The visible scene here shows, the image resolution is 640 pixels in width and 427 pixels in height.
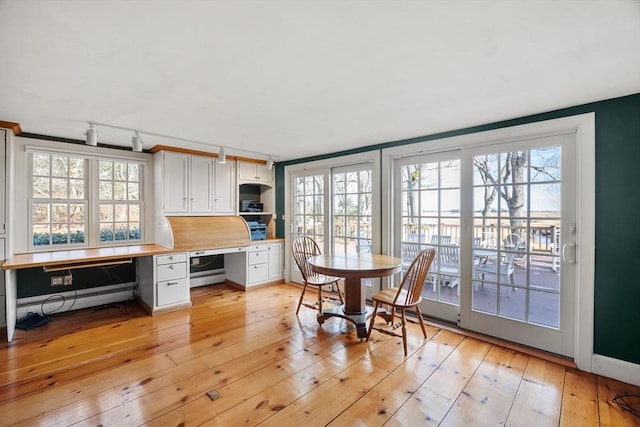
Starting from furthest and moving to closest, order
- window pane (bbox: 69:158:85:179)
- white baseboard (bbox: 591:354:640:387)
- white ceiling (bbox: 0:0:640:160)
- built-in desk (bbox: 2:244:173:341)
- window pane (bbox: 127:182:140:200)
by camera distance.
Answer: window pane (bbox: 127:182:140:200) < window pane (bbox: 69:158:85:179) < built-in desk (bbox: 2:244:173:341) < white baseboard (bbox: 591:354:640:387) < white ceiling (bbox: 0:0:640:160)

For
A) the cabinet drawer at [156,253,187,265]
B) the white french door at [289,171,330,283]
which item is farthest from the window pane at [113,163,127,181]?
the white french door at [289,171,330,283]

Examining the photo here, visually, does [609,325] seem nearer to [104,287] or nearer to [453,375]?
[453,375]

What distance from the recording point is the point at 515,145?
8.91ft

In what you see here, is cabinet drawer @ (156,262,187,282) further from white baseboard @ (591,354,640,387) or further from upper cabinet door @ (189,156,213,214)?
white baseboard @ (591,354,640,387)

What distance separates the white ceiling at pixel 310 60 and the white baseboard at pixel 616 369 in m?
2.02

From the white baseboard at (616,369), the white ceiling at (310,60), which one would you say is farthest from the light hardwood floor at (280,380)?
the white ceiling at (310,60)

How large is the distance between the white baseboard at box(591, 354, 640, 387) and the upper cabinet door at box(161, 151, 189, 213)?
4670mm

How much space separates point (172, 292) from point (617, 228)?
14.7 feet

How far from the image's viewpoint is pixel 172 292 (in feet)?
11.9

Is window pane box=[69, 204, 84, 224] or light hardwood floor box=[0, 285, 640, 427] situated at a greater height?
window pane box=[69, 204, 84, 224]

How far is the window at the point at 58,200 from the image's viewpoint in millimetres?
3441

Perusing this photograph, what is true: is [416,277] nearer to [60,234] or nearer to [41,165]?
[60,234]

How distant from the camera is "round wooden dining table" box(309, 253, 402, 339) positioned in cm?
268

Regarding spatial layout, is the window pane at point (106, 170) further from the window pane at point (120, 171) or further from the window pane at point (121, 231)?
the window pane at point (121, 231)
